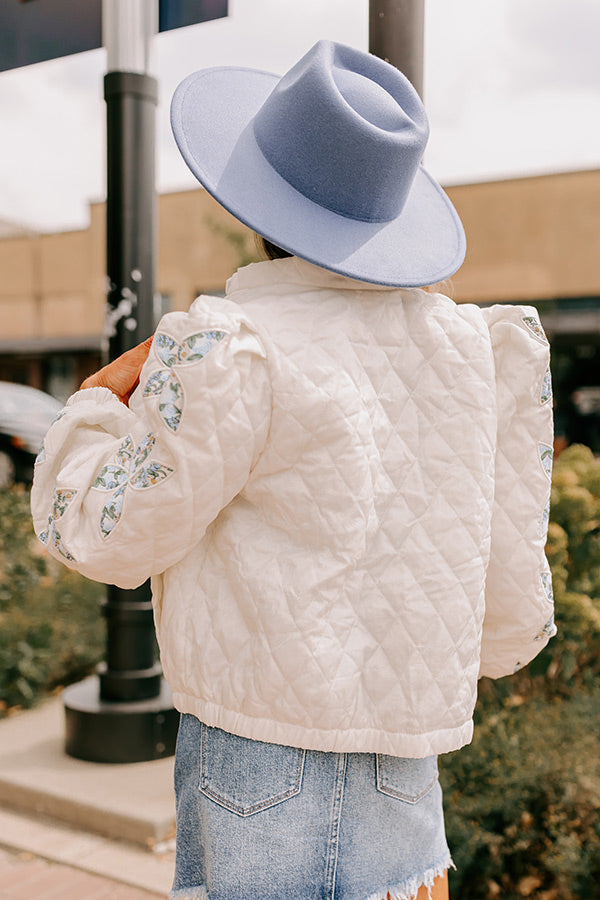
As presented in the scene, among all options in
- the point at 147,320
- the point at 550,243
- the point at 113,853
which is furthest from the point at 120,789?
the point at 550,243

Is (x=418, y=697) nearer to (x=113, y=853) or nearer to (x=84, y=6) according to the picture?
(x=113, y=853)

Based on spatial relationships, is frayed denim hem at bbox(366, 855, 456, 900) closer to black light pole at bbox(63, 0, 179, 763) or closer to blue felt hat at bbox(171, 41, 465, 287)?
blue felt hat at bbox(171, 41, 465, 287)

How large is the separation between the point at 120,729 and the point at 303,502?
2.58m

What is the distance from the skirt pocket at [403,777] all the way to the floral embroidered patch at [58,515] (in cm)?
55

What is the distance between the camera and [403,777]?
136 cm

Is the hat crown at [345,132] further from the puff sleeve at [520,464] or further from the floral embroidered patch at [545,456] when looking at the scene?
the floral embroidered patch at [545,456]

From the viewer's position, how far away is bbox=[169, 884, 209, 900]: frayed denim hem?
4.37ft

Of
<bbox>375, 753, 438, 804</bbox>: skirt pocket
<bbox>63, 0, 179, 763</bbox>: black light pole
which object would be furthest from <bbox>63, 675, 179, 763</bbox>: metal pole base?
<bbox>375, 753, 438, 804</bbox>: skirt pocket

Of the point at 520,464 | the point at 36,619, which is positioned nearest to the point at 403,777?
the point at 520,464

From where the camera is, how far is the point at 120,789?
3291mm

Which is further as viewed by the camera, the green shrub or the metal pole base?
the metal pole base

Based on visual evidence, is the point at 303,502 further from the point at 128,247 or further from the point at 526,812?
the point at 128,247

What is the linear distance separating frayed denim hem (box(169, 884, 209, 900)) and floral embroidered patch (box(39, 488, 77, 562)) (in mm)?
535

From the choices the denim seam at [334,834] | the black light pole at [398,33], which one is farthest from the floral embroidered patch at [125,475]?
the black light pole at [398,33]
